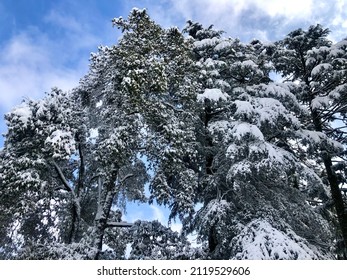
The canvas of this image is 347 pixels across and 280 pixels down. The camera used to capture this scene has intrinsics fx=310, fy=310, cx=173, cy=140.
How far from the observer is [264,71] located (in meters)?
11.6

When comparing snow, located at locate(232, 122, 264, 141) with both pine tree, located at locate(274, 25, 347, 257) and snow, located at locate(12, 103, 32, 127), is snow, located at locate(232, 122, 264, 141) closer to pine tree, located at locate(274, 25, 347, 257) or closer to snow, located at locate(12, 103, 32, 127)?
pine tree, located at locate(274, 25, 347, 257)

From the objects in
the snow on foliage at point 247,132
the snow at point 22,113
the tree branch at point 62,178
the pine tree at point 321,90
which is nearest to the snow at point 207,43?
the pine tree at point 321,90

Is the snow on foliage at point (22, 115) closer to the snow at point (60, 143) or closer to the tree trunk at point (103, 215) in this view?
the snow at point (60, 143)

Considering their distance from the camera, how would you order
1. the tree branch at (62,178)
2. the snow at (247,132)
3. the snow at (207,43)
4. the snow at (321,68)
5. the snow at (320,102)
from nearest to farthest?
the snow at (247,132) → the snow at (321,68) → the tree branch at (62,178) → the snow at (320,102) → the snow at (207,43)

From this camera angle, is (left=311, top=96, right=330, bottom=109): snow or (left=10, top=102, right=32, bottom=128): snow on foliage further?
(left=311, top=96, right=330, bottom=109): snow

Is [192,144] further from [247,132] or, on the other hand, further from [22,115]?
[22,115]

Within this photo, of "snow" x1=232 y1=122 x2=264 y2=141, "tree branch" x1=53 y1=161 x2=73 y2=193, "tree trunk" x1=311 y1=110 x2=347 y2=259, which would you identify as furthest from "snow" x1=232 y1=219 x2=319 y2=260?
"tree branch" x1=53 y1=161 x2=73 y2=193

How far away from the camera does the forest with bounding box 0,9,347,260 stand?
8.61 m

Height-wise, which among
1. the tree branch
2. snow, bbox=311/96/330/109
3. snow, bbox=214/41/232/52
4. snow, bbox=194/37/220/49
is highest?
snow, bbox=194/37/220/49

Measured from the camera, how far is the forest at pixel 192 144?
8609mm
